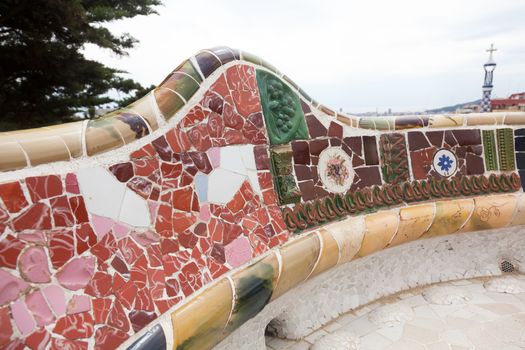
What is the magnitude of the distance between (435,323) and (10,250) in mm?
2164

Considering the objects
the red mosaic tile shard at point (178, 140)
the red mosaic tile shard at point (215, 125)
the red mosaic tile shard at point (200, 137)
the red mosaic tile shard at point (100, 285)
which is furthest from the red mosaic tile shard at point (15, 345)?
the red mosaic tile shard at point (215, 125)

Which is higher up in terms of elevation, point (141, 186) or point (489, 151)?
point (141, 186)

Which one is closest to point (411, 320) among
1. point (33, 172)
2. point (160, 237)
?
point (160, 237)

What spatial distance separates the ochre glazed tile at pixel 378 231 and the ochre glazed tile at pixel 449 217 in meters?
0.34

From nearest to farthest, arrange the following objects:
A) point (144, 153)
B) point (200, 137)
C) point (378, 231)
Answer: point (144, 153)
point (200, 137)
point (378, 231)

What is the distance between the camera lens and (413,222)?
2.52m

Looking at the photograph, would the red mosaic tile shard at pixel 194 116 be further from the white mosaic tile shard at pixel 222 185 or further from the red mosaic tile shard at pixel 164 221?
the red mosaic tile shard at pixel 164 221

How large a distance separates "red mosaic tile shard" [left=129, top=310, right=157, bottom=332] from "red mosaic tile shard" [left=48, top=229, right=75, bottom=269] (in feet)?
0.97

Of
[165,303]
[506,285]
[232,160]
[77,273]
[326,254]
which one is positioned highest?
[232,160]

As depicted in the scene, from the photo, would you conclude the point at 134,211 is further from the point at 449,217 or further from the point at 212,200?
the point at 449,217

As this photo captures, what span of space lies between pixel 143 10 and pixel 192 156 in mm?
6640

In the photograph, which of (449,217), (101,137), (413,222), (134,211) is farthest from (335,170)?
(101,137)

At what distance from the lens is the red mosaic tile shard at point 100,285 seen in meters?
1.28

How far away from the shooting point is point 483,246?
9.45 ft
